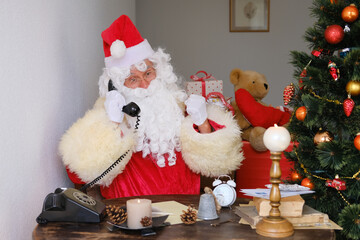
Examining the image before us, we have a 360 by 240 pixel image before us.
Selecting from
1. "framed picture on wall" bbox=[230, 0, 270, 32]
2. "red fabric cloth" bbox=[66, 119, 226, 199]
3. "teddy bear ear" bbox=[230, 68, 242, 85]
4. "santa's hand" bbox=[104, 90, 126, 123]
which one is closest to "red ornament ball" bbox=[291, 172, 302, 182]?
"red fabric cloth" bbox=[66, 119, 226, 199]

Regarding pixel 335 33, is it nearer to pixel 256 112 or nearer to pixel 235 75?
pixel 256 112

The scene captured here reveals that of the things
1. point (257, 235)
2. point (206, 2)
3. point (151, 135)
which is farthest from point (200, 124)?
point (206, 2)

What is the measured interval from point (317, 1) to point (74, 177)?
1.24 metres

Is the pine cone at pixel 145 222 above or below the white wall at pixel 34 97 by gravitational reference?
below

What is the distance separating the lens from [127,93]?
2.09m

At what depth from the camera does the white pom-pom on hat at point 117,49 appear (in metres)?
2.00

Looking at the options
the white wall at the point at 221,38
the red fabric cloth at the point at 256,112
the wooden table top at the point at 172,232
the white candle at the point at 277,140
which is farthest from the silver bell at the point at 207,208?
the white wall at the point at 221,38

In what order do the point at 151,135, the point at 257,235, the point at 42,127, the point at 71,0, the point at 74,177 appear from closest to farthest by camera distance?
the point at 257,235
the point at 42,127
the point at 74,177
the point at 151,135
the point at 71,0

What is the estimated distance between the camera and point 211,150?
74.5 inches

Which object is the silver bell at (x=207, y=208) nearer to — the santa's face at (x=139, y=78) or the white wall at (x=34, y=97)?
the white wall at (x=34, y=97)

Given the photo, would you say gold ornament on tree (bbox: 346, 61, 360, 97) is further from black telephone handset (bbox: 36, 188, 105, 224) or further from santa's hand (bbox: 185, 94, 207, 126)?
black telephone handset (bbox: 36, 188, 105, 224)

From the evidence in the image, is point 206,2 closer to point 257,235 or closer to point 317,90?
point 317,90

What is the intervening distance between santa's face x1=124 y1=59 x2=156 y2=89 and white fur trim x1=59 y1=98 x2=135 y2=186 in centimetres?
31

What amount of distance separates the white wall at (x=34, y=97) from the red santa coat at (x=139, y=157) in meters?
0.13
